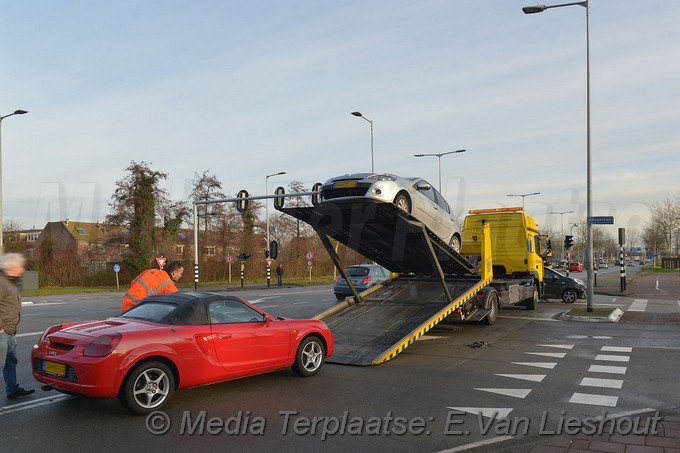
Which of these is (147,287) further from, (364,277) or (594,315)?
(364,277)

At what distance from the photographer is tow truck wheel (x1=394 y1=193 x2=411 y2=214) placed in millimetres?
10453

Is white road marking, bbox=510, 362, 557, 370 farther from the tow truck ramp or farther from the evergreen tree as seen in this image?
the evergreen tree

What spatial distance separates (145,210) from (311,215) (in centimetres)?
3601

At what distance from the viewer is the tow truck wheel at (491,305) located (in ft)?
44.8

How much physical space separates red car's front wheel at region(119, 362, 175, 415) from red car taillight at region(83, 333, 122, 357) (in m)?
0.37

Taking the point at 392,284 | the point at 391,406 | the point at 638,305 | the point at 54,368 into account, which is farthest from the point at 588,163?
the point at 54,368

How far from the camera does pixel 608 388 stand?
7.56 metres

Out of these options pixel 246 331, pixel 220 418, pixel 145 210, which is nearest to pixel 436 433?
pixel 220 418

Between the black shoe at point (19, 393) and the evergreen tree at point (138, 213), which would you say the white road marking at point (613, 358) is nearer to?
the black shoe at point (19, 393)

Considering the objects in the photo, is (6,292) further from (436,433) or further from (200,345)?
(436,433)

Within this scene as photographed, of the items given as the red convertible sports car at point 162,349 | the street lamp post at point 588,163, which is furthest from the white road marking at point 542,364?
the street lamp post at point 588,163

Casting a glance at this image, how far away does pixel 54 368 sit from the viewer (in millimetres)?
6086

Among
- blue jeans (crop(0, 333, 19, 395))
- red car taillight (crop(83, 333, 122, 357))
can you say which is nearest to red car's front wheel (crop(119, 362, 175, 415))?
red car taillight (crop(83, 333, 122, 357))

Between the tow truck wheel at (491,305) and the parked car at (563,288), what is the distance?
914 cm
